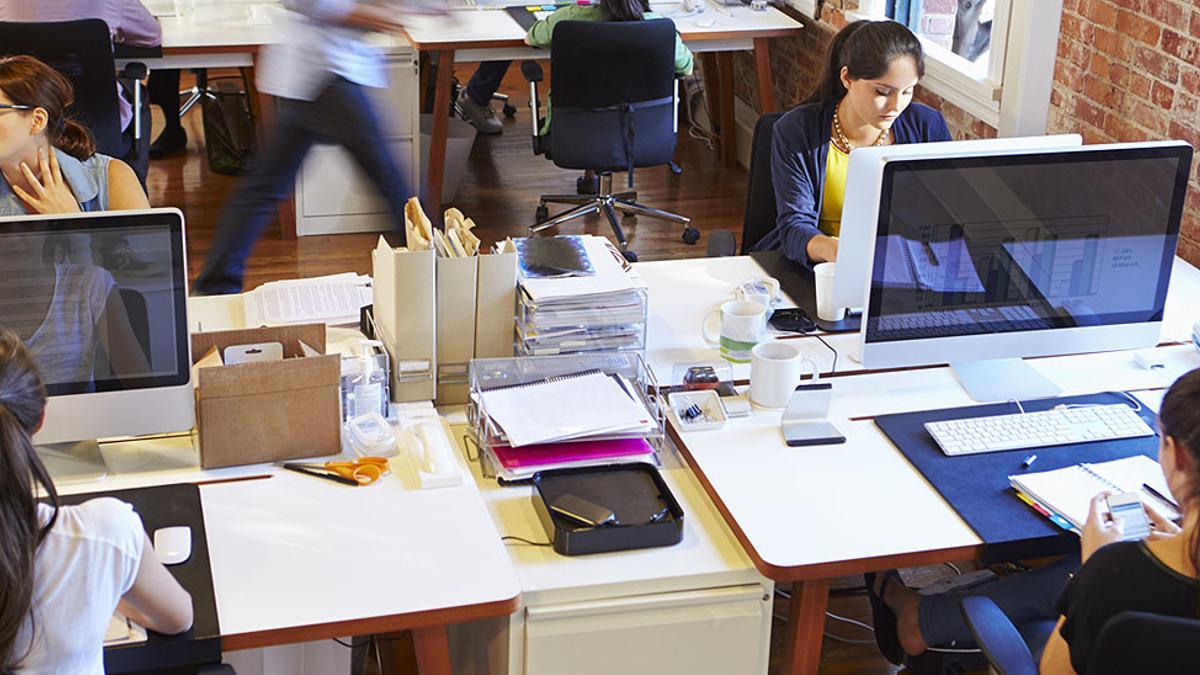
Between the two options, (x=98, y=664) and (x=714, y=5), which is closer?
(x=98, y=664)

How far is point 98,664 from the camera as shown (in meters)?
1.71

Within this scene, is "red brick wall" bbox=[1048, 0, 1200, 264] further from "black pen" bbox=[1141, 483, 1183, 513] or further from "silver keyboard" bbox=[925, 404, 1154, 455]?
"black pen" bbox=[1141, 483, 1183, 513]

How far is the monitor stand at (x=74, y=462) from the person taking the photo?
7.24 ft

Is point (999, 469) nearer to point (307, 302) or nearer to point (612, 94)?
point (307, 302)

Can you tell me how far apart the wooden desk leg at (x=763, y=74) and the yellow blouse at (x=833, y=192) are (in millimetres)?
2155

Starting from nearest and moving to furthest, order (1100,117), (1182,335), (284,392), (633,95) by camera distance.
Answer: (284,392) < (1182,335) < (1100,117) < (633,95)

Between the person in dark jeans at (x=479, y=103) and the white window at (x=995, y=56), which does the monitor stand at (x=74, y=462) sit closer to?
the white window at (x=995, y=56)

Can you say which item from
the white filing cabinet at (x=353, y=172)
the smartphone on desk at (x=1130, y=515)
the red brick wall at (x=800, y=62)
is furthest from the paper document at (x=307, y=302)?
the red brick wall at (x=800, y=62)

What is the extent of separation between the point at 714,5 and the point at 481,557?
12.9 ft

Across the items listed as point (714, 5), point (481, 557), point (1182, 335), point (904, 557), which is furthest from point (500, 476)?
point (714, 5)

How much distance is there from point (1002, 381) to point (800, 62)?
10.2 ft

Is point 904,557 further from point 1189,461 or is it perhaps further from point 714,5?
point 714,5

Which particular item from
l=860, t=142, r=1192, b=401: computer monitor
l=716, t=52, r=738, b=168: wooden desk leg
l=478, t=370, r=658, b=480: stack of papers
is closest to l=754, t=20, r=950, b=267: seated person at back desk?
l=860, t=142, r=1192, b=401: computer monitor

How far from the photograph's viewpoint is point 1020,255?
2500 mm
